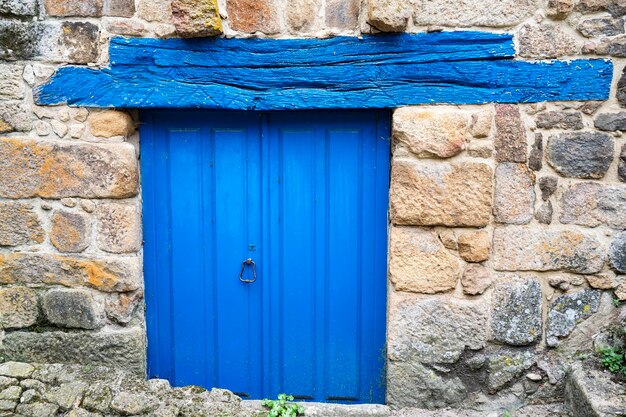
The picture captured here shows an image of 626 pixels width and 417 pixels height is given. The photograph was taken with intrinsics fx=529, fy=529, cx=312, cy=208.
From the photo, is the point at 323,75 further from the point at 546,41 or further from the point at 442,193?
the point at 546,41

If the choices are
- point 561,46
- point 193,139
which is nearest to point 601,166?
point 561,46

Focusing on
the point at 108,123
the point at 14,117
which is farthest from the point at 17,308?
the point at 108,123

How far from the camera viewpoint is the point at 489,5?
263 centimetres

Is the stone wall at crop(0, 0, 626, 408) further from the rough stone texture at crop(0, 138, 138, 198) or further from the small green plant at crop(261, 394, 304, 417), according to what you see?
the small green plant at crop(261, 394, 304, 417)

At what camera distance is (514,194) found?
2723mm

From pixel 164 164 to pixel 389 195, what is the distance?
1.29 m

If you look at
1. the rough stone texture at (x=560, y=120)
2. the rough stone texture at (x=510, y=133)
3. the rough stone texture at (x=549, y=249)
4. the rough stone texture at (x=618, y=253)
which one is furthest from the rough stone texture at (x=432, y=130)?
the rough stone texture at (x=618, y=253)

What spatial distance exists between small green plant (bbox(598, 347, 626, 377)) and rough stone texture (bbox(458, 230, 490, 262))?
2.53 feet

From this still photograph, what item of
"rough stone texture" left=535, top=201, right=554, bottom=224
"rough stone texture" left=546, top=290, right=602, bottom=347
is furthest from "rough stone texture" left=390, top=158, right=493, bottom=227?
"rough stone texture" left=546, top=290, right=602, bottom=347

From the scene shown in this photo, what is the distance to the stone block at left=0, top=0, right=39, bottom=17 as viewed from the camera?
→ 2.76m

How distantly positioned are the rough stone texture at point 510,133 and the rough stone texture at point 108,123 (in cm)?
197

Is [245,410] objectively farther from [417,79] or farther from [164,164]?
[417,79]

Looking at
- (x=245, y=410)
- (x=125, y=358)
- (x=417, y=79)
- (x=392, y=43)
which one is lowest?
(x=245, y=410)

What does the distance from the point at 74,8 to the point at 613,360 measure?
3.31m
